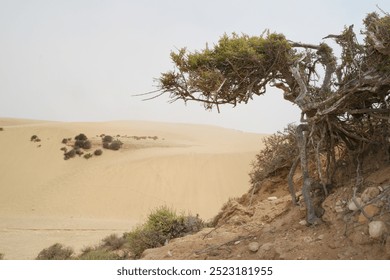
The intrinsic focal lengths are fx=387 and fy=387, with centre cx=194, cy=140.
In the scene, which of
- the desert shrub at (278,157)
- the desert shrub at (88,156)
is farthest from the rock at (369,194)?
the desert shrub at (88,156)

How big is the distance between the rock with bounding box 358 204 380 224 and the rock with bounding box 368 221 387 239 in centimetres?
Answer: 20

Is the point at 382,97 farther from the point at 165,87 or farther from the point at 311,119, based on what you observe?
the point at 165,87

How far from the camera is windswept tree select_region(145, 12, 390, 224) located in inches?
204

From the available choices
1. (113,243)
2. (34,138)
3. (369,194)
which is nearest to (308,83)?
(369,194)

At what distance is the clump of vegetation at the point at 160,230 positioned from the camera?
799cm

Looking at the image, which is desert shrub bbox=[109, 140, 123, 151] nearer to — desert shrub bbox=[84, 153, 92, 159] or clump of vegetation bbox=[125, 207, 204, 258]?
desert shrub bbox=[84, 153, 92, 159]

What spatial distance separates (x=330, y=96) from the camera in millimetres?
5148

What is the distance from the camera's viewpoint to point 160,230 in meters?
8.12

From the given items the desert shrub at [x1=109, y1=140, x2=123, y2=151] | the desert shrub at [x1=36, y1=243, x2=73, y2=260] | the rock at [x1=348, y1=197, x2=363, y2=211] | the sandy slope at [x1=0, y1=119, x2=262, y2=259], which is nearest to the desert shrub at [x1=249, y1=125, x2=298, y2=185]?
the rock at [x1=348, y1=197, x2=363, y2=211]

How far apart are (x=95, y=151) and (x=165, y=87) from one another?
23830 millimetres

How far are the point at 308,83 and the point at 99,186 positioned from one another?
63.5 ft

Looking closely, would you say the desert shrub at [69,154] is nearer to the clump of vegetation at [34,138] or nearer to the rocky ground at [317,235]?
the clump of vegetation at [34,138]
